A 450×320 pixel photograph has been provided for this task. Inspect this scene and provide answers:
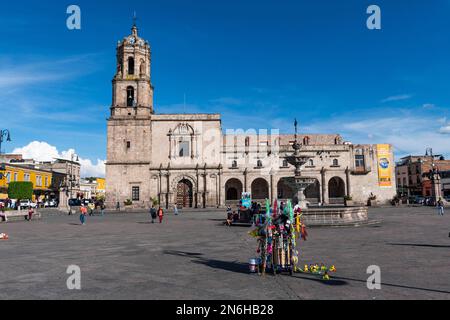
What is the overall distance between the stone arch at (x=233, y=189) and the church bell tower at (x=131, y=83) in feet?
51.5

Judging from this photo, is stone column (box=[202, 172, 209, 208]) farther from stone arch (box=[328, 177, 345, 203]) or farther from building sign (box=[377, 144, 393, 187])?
building sign (box=[377, 144, 393, 187])

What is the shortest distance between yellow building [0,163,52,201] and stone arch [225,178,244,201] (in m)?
31.6

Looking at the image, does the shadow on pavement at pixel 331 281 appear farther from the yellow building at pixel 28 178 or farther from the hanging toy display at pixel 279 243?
the yellow building at pixel 28 178

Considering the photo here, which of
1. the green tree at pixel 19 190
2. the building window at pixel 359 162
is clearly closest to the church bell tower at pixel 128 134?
the green tree at pixel 19 190

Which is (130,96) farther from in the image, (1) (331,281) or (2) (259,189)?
(1) (331,281)

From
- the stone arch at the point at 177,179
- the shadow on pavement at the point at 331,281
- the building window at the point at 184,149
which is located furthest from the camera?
the building window at the point at 184,149

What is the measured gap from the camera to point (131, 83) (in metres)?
45.2

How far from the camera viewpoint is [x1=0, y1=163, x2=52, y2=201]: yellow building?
50094 mm

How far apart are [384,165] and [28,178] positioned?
2232 inches

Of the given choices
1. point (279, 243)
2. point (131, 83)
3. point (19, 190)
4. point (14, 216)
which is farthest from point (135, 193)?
point (279, 243)

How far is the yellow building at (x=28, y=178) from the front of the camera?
164 ft

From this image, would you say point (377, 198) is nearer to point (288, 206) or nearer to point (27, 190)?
point (288, 206)

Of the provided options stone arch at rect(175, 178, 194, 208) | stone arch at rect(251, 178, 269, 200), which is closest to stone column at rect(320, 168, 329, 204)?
stone arch at rect(251, 178, 269, 200)

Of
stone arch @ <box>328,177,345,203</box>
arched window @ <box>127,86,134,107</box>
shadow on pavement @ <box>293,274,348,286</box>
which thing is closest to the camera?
shadow on pavement @ <box>293,274,348,286</box>
